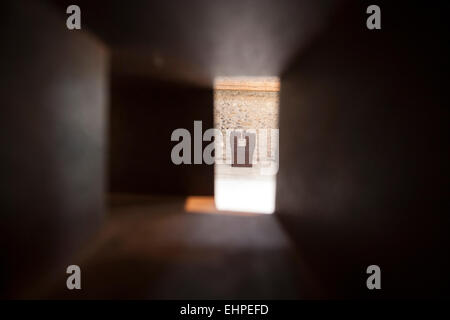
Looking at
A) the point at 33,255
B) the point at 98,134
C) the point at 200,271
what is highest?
the point at 98,134

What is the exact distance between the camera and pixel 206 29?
2.34m

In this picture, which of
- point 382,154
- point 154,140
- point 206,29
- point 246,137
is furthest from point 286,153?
point 246,137

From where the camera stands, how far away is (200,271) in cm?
221

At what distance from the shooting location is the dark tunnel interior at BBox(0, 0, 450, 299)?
1.12 meters

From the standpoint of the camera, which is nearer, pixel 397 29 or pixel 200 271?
pixel 397 29

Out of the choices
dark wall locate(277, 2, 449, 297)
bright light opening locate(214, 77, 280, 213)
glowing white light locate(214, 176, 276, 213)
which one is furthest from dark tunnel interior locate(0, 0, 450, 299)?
bright light opening locate(214, 77, 280, 213)

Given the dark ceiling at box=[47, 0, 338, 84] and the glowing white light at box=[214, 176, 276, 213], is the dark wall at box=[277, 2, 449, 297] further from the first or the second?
the glowing white light at box=[214, 176, 276, 213]

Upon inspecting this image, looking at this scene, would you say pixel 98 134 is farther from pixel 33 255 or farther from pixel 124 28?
pixel 33 255

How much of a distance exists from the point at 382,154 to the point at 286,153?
230cm

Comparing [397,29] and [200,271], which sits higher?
[397,29]

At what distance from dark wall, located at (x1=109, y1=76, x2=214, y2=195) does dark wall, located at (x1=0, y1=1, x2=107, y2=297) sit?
109 inches

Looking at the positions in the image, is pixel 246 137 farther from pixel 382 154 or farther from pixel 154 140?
pixel 382 154

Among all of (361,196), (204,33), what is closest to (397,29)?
(361,196)

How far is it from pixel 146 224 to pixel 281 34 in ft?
10.0
